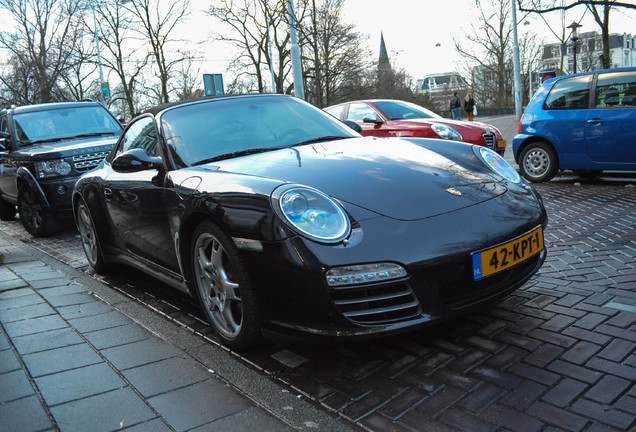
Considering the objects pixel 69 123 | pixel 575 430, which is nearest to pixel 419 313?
pixel 575 430

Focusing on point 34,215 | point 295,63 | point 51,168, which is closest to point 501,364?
point 51,168

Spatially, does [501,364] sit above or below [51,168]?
below

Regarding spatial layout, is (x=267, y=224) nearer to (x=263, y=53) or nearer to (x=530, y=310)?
(x=530, y=310)

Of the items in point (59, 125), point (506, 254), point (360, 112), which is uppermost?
point (59, 125)

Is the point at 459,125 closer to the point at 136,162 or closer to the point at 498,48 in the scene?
the point at 136,162

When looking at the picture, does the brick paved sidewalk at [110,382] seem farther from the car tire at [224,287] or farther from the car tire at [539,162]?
the car tire at [539,162]

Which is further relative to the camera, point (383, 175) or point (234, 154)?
point (234, 154)

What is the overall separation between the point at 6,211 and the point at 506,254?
9662 mm

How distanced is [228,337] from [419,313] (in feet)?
3.56

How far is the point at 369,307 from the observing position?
257cm

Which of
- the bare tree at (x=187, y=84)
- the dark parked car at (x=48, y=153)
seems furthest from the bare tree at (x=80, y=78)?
the dark parked car at (x=48, y=153)

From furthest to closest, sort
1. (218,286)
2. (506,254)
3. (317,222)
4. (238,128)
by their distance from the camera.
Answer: (238,128) < (218,286) < (506,254) < (317,222)

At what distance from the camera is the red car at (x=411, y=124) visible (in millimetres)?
9250

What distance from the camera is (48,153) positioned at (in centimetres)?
738
